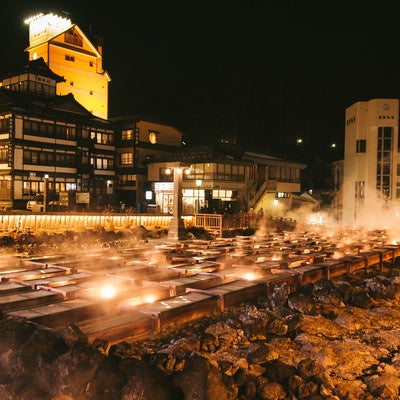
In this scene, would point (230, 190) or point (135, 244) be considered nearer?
point (135, 244)

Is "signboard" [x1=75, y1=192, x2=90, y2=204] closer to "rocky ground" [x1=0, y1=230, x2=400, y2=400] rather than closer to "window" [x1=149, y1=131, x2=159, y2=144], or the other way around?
"window" [x1=149, y1=131, x2=159, y2=144]

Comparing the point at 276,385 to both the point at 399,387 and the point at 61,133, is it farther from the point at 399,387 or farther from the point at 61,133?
the point at 61,133

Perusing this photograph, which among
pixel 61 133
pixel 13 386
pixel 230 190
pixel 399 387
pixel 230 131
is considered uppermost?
pixel 230 131

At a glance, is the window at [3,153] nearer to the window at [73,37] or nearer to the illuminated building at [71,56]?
the illuminated building at [71,56]

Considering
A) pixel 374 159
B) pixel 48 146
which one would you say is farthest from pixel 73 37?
pixel 374 159

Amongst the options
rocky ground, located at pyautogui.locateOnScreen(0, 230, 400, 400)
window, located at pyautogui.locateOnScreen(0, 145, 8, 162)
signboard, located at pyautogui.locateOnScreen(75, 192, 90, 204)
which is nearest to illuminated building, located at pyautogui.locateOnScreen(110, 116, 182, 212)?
window, located at pyautogui.locateOnScreen(0, 145, 8, 162)

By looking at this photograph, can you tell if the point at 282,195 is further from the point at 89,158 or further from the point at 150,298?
the point at 150,298

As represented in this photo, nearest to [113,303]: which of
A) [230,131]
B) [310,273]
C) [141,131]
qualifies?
[310,273]

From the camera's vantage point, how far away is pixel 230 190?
32.8m

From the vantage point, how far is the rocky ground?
502 cm

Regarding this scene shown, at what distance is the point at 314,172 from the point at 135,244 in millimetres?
32076

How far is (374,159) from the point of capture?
33875 millimetres

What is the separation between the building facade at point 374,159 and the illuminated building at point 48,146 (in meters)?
21.7

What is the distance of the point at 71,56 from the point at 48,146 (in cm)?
1457
